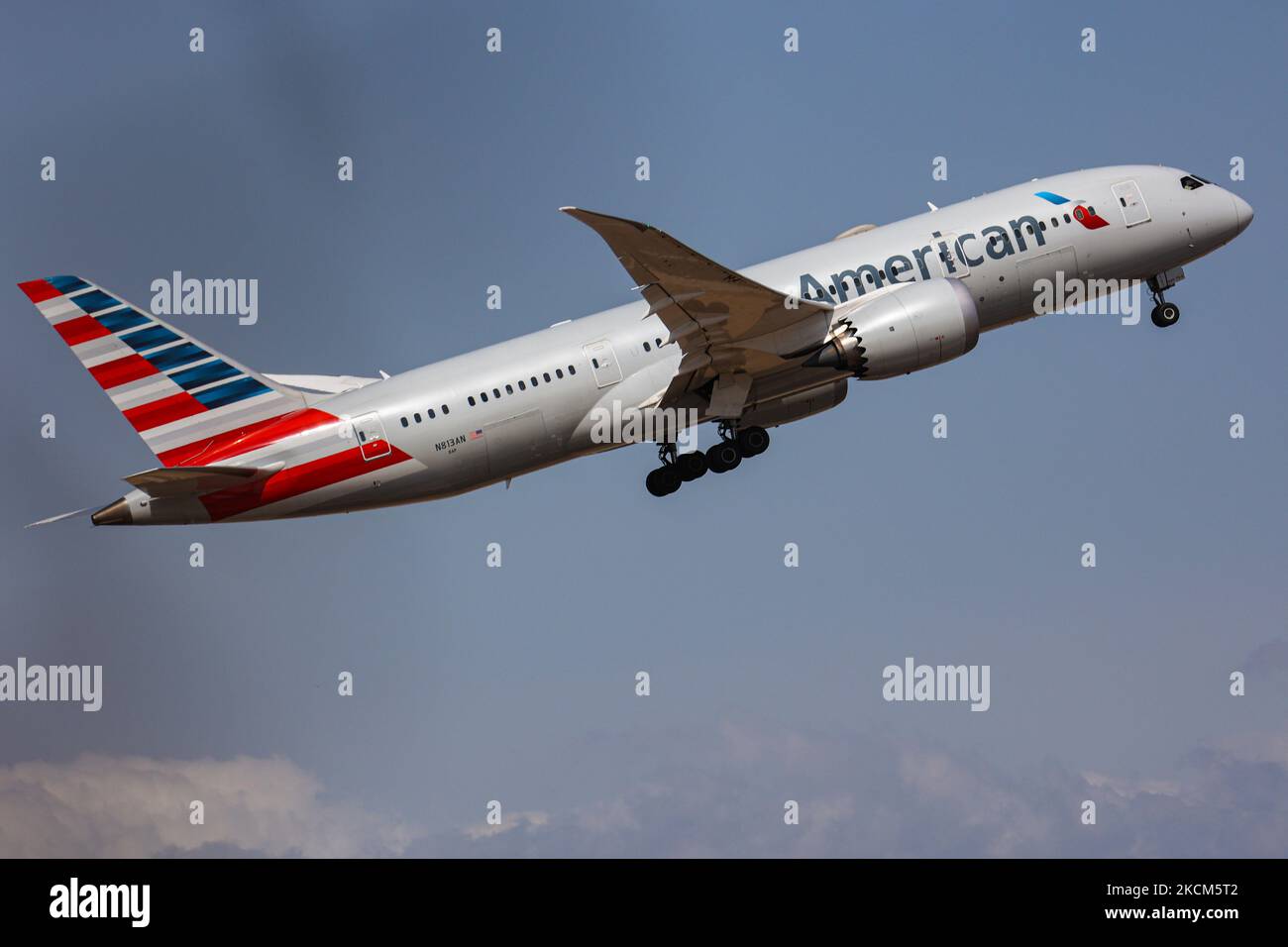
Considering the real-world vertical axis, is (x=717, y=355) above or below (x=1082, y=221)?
below

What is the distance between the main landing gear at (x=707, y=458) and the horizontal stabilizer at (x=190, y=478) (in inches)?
450

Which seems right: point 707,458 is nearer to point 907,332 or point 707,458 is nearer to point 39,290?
point 907,332

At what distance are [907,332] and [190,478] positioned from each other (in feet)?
63.1

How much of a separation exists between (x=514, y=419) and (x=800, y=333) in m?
8.11

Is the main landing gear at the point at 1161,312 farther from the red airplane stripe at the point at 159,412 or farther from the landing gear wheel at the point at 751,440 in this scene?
the red airplane stripe at the point at 159,412

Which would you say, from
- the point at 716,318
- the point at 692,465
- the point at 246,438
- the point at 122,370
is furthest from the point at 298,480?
the point at 716,318

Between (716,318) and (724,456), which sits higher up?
(716,318)

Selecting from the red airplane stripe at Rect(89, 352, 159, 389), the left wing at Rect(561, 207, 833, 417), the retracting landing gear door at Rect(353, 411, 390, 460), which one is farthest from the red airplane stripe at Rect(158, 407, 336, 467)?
the left wing at Rect(561, 207, 833, 417)

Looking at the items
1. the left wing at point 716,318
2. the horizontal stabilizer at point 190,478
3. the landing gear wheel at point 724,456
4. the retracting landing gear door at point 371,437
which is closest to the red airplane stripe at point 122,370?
the horizontal stabilizer at point 190,478

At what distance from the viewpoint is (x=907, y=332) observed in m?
47.5

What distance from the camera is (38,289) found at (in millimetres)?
48125
